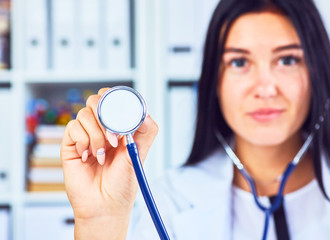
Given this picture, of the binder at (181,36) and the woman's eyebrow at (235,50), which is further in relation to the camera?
the binder at (181,36)

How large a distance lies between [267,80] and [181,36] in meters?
0.65

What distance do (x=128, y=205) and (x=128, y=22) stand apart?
1014 mm

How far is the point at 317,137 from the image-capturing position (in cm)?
96

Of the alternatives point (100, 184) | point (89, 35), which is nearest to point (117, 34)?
point (89, 35)

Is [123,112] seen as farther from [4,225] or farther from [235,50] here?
[4,225]

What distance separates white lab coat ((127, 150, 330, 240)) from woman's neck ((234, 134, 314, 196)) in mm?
61

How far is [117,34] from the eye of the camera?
58.5 inches

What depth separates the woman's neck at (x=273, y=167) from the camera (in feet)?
3.23

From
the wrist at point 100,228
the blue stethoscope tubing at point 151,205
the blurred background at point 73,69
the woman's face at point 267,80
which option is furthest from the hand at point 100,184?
the blurred background at point 73,69

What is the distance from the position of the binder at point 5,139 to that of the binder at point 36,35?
0.16m

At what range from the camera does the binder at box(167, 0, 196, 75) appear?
1437 millimetres

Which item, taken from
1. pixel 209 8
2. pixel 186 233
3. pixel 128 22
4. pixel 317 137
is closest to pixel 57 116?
pixel 128 22

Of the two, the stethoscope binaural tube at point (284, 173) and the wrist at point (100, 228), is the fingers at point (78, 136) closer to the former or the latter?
the wrist at point (100, 228)

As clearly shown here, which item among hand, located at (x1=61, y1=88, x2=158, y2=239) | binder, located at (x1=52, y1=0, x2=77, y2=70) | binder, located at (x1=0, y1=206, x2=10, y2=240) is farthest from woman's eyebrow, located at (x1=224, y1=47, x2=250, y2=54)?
binder, located at (x1=0, y1=206, x2=10, y2=240)
